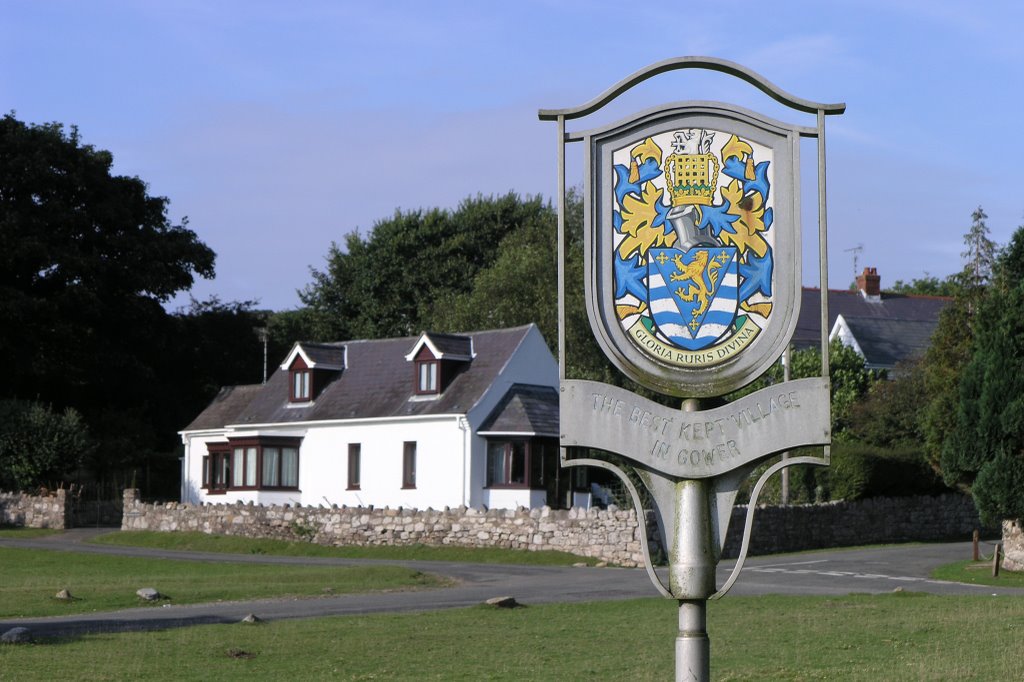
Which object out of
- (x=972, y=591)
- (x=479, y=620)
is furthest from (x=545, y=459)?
(x=479, y=620)

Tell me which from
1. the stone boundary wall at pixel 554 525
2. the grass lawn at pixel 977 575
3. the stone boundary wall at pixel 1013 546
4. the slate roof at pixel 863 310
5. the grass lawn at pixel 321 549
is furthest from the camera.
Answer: the slate roof at pixel 863 310

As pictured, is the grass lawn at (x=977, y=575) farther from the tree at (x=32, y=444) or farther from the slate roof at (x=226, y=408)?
the tree at (x=32, y=444)

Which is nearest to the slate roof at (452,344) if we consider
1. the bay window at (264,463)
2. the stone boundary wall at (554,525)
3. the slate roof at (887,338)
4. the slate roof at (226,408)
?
the bay window at (264,463)

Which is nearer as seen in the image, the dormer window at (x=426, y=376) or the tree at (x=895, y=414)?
the dormer window at (x=426, y=376)

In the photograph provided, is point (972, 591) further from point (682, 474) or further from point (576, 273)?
point (576, 273)

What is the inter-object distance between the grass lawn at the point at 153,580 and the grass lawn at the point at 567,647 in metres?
5.03

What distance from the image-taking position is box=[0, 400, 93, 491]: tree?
48.4m

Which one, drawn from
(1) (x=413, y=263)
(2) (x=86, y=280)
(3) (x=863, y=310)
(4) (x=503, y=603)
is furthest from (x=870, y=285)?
(4) (x=503, y=603)

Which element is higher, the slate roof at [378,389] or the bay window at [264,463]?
the slate roof at [378,389]

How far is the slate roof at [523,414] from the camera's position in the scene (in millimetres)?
42750

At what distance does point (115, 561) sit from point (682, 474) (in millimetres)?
28220

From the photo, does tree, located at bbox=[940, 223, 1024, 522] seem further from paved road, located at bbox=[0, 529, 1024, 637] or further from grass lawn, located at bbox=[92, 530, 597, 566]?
grass lawn, located at bbox=[92, 530, 597, 566]

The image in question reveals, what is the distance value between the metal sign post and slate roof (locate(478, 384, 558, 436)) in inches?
1329

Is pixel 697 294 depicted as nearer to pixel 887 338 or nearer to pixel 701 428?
pixel 701 428
